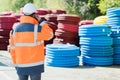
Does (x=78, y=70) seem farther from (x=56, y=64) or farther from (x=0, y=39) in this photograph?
(x=0, y=39)

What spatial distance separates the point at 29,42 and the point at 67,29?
7689 mm

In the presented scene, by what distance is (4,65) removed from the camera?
1226 cm

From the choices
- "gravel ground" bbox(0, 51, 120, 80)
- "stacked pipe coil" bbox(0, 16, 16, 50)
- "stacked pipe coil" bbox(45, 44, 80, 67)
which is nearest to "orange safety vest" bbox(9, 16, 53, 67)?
"gravel ground" bbox(0, 51, 120, 80)

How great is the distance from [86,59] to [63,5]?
18.2m

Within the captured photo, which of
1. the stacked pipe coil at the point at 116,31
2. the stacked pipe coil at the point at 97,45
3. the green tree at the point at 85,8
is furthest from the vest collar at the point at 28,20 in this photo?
the green tree at the point at 85,8

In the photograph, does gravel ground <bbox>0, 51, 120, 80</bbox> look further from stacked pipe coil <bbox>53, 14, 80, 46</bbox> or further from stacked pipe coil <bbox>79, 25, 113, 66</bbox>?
stacked pipe coil <bbox>53, 14, 80, 46</bbox>

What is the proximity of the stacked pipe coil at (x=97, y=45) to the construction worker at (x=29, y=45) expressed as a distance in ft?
18.2

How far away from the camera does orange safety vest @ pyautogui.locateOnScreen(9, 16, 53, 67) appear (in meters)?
6.63

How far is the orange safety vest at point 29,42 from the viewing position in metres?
6.63

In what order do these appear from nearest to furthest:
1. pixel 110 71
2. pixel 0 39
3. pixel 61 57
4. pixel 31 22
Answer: pixel 31 22, pixel 110 71, pixel 61 57, pixel 0 39

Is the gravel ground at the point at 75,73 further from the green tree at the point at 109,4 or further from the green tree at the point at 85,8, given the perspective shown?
the green tree at the point at 85,8

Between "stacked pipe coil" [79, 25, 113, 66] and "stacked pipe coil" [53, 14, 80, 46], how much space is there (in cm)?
183

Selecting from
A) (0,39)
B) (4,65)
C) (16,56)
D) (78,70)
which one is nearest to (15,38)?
(16,56)

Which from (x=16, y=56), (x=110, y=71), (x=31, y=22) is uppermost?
(x=31, y=22)
